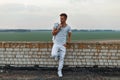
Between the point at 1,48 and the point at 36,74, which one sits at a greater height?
the point at 1,48

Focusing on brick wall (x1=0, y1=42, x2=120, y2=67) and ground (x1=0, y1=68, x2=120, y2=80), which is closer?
ground (x1=0, y1=68, x2=120, y2=80)

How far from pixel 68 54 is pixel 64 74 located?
723mm

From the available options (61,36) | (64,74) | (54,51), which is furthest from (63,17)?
(64,74)

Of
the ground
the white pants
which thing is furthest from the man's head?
the ground

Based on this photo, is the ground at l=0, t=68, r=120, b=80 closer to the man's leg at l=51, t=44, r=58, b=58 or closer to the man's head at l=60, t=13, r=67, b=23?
the man's leg at l=51, t=44, r=58, b=58

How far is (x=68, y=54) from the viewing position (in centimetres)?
1020

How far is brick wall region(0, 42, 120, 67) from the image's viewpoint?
10.2m

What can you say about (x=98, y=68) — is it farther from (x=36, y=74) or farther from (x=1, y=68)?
(x=1, y=68)

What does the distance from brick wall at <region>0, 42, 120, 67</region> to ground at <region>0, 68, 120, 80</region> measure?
150 millimetres

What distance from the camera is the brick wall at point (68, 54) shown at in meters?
10.2

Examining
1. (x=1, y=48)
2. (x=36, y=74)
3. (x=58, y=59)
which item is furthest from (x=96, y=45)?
(x=1, y=48)

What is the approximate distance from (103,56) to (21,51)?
2.41m

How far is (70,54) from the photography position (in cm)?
1020

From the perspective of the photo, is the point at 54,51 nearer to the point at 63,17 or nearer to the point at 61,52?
the point at 61,52
